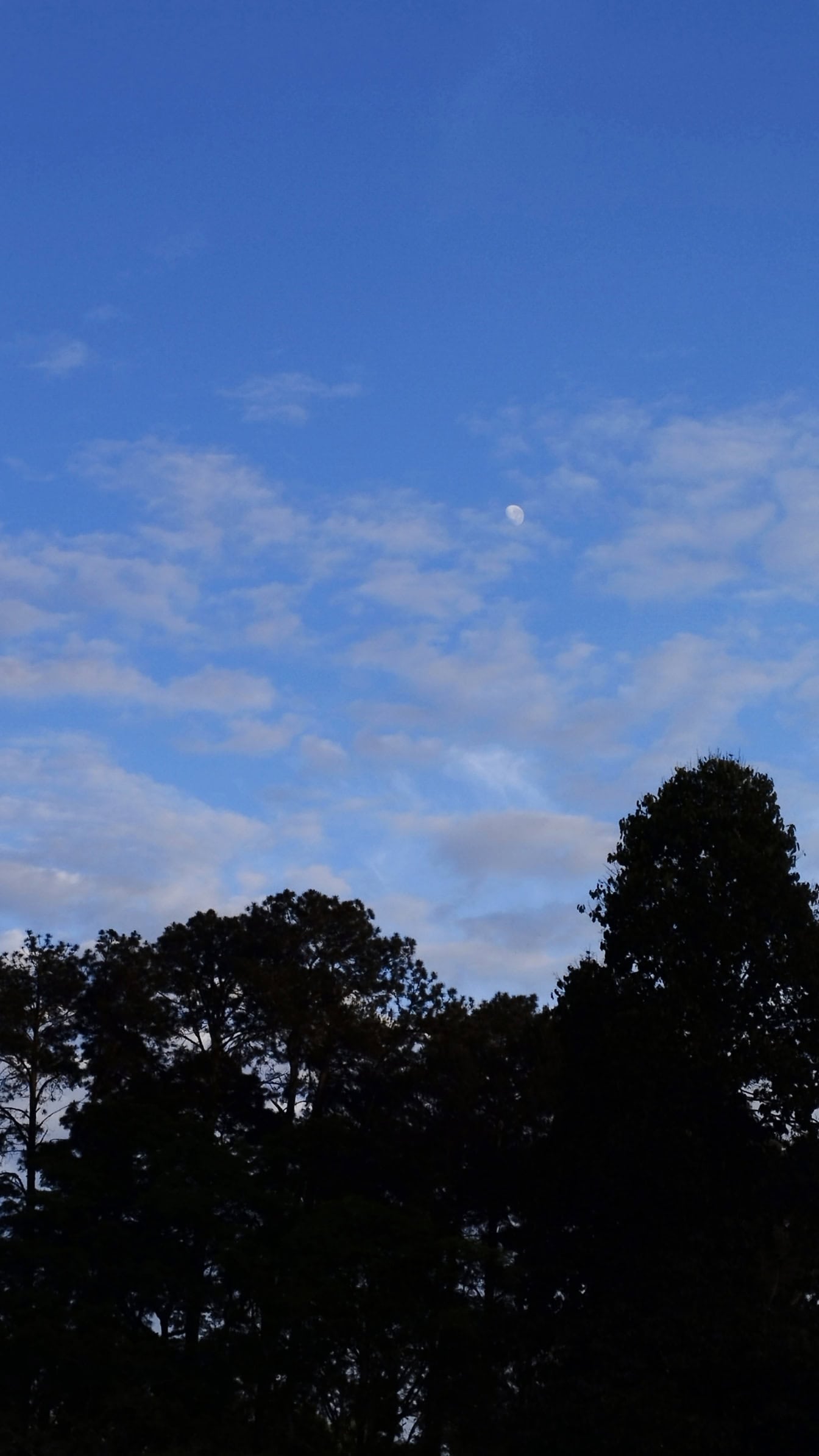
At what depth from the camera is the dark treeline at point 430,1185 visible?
109ft

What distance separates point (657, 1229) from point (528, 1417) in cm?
499

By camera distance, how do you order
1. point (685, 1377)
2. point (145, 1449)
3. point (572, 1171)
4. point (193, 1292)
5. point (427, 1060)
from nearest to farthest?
1. point (685, 1377)
2. point (572, 1171)
3. point (145, 1449)
4. point (193, 1292)
5. point (427, 1060)

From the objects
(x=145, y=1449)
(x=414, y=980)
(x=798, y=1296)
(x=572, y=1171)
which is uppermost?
(x=414, y=980)

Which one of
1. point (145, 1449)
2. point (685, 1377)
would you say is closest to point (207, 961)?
point (145, 1449)

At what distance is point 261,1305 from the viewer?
42219 millimetres

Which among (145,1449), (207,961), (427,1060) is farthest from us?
(207,961)

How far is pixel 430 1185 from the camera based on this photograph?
47.0 m

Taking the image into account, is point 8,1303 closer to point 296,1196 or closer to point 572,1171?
point 296,1196

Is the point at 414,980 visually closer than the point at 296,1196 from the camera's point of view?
No

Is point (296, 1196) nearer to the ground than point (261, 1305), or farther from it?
farther from it

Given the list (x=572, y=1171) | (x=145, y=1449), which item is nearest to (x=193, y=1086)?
(x=145, y=1449)

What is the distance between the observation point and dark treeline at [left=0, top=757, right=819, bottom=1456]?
1307 inches

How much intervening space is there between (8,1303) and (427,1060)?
1482 cm

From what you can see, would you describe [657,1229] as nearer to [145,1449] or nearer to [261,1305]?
[261,1305]
